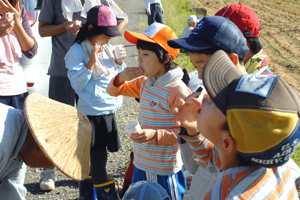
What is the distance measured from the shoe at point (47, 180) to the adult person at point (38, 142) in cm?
112

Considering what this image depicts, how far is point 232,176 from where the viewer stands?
3.88 ft

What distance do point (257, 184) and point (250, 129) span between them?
0.73 ft

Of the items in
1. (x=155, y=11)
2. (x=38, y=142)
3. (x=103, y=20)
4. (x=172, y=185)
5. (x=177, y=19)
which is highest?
(x=103, y=20)

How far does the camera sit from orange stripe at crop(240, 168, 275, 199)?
109 centimetres

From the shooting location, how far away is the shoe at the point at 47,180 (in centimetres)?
314

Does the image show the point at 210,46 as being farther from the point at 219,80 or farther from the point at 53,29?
the point at 53,29

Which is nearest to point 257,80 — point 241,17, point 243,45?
point 243,45

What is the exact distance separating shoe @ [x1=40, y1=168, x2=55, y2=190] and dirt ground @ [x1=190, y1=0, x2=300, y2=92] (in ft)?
16.9

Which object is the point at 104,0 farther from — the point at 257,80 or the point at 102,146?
the point at 257,80

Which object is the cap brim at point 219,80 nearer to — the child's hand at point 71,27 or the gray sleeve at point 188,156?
the gray sleeve at point 188,156

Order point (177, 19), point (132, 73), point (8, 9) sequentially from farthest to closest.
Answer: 1. point (177, 19)
2. point (8, 9)
3. point (132, 73)

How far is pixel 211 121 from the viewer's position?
1236 millimetres

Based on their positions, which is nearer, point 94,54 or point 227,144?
point 227,144

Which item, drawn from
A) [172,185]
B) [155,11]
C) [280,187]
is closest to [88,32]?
[172,185]
